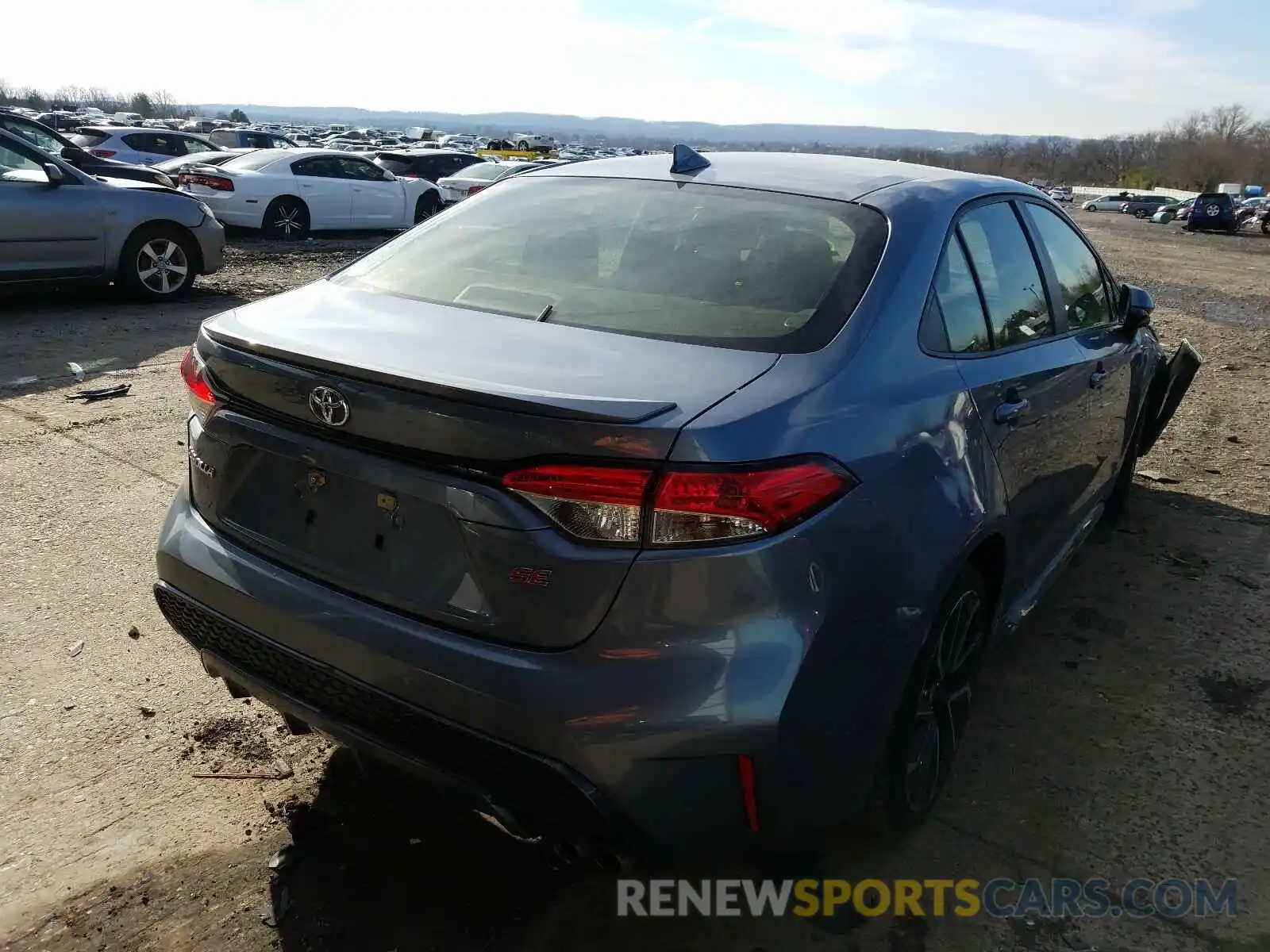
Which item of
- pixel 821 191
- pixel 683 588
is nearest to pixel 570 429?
pixel 683 588

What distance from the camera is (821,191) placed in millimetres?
2828

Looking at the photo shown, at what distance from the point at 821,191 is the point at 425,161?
20129 millimetres

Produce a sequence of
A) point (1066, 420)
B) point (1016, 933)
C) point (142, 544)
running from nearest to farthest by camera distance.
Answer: point (1016, 933) < point (1066, 420) < point (142, 544)

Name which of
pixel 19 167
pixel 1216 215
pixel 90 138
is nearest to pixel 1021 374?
pixel 19 167

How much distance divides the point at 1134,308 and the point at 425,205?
15472 mm

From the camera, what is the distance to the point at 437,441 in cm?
191

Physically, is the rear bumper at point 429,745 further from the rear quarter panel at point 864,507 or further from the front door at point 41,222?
the front door at point 41,222

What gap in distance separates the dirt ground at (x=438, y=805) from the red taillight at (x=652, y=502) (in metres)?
1.05

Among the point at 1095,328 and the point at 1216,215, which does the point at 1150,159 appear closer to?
the point at 1216,215

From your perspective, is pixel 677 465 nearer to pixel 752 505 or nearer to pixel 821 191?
pixel 752 505

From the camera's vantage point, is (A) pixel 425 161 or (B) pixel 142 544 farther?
(A) pixel 425 161

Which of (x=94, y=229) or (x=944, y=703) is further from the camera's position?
(x=94, y=229)

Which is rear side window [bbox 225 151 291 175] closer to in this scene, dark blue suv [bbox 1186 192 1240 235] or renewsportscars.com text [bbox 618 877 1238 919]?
renewsportscars.com text [bbox 618 877 1238 919]

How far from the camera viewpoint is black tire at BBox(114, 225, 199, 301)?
9.49 metres
